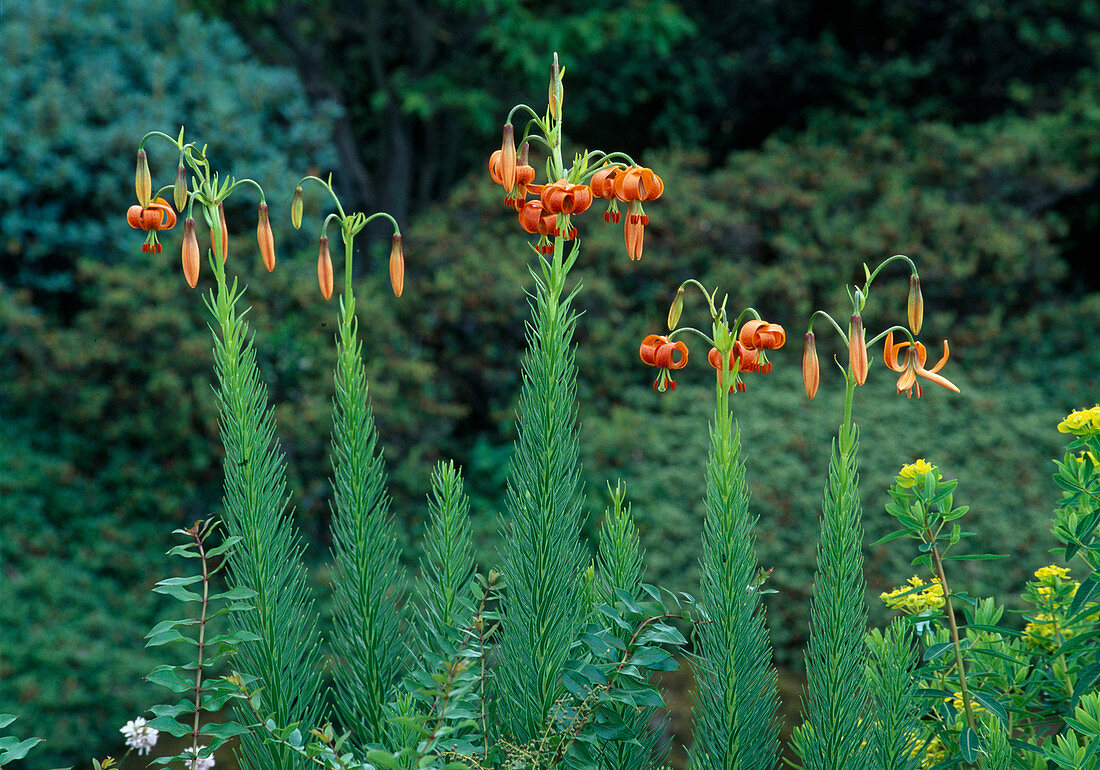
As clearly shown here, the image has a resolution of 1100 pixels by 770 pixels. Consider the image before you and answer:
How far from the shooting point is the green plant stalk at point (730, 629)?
4.25 ft

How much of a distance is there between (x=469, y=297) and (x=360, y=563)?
11.1 feet

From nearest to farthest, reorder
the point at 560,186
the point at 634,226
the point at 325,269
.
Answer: the point at 560,186, the point at 634,226, the point at 325,269

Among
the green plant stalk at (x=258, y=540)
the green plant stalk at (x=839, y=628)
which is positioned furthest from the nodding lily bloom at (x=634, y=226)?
the green plant stalk at (x=258, y=540)

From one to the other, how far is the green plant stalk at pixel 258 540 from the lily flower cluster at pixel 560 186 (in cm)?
43

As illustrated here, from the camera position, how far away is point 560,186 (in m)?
1.23

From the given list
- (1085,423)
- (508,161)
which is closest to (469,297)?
(508,161)

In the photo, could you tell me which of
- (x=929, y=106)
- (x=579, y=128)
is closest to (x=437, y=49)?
(x=579, y=128)

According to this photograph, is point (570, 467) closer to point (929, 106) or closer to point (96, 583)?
point (96, 583)

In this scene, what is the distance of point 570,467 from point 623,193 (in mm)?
388

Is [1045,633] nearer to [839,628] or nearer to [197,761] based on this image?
[839,628]

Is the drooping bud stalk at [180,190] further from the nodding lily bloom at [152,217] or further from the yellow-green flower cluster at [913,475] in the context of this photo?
the yellow-green flower cluster at [913,475]

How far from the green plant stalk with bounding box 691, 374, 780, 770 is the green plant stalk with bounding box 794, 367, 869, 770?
0.08 metres

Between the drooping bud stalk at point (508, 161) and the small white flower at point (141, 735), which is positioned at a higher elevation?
the drooping bud stalk at point (508, 161)

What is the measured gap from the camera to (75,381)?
4102 mm
